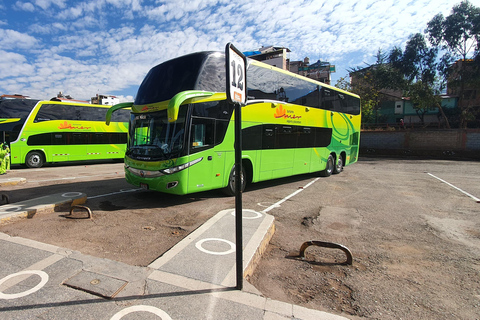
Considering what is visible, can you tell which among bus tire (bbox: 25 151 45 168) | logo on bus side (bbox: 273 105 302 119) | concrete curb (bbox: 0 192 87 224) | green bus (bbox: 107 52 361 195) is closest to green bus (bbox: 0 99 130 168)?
bus tire (bbox: 25 151 45 168)

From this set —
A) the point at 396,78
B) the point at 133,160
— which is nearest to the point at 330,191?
the point at 133,160

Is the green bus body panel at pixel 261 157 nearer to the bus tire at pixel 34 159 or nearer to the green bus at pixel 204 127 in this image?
the green bus at pixel 204 127

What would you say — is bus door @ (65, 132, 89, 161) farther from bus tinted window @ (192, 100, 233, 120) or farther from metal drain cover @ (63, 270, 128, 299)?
metal drain cover @ (63, 270, 128, 299)

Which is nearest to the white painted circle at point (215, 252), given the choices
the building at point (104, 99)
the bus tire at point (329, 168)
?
the bus tire at point (329, 168)

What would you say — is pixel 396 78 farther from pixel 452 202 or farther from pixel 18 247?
pixel 18 247

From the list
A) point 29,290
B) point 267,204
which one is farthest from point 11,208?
point 267,204

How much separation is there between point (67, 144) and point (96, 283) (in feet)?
54.5

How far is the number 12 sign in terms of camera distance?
270 centimetres

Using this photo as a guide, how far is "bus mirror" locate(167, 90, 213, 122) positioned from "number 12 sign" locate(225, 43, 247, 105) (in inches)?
110

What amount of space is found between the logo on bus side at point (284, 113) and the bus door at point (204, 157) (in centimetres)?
284

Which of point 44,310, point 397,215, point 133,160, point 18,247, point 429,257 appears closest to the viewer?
point 44,310

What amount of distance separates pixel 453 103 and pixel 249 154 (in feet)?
135

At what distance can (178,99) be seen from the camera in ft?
19.1

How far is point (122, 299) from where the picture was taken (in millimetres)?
2811
